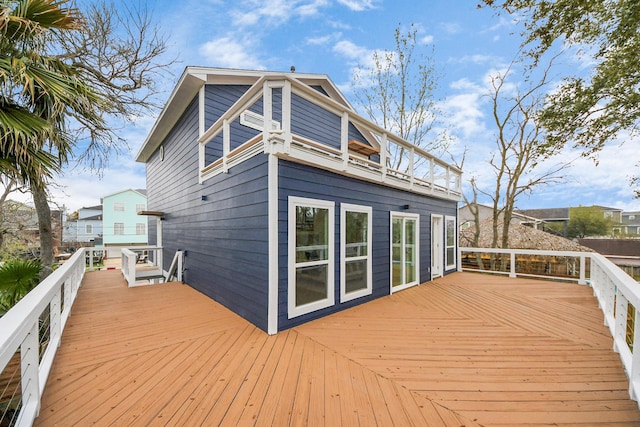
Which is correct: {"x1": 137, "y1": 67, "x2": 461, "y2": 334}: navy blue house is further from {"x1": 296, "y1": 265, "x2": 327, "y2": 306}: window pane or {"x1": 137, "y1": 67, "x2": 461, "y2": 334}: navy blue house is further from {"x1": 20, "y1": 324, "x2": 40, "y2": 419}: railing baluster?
{"x1": 20, "y1": 324, "x2": 40, "y2": 419}: railing baluster

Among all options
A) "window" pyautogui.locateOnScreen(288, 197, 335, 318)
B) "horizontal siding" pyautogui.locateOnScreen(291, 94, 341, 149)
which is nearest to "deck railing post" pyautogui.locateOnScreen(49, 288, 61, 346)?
"window" pyautogui.locateOnScreen(288, 197, 335, 318)

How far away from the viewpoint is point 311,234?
381cm

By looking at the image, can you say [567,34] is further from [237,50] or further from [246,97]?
[237,50]

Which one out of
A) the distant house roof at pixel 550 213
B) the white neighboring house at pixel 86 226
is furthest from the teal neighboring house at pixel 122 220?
the distant house roof at pixel 550 213

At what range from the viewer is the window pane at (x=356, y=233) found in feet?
A: 14.5

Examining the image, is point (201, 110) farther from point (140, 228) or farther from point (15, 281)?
point (140, 228)

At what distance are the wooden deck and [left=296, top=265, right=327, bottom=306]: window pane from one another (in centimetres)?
36

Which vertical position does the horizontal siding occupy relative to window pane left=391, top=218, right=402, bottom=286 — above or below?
above

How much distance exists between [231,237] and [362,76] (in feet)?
36.0

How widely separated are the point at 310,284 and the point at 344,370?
4.70 feet

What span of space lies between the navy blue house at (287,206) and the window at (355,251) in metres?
0.02

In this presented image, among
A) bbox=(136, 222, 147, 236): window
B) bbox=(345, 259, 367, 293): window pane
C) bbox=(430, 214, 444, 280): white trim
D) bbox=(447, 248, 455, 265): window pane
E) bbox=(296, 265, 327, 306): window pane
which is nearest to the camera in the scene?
bbox=(296, 265, 327, 306): window pane

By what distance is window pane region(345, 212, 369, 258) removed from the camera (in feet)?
14.5

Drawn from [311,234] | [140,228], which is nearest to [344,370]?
[311,234]
